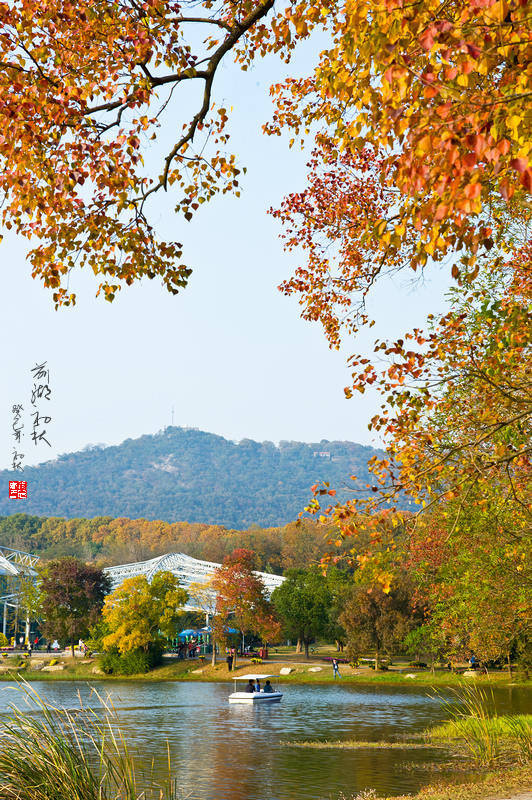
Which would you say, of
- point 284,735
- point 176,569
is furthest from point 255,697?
point 176,569

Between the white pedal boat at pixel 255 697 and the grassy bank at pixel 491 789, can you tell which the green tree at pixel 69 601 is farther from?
the grassy bank at pixel 491 789

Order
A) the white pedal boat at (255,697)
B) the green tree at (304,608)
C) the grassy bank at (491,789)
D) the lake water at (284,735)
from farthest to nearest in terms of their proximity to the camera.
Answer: the green tree at (304,608), the white pedal boat at (255,697), the lake water at (284,735), the grassy bank at (491,789)

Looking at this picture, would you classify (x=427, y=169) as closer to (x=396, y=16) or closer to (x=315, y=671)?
(x=396, y=16)

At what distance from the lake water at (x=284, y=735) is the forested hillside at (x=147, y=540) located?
2570 inches

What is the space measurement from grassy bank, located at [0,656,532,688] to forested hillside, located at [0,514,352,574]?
4428 centimetres

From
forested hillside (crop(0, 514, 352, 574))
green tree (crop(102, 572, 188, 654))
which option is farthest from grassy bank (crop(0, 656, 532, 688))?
forested hillside (crop(0, 514, 352, 574))

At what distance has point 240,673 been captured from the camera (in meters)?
52.6

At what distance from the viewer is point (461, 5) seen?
18.3 ft

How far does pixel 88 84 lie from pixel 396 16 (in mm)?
4402

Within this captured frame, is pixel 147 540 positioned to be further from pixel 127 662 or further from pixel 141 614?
pixel 141 614

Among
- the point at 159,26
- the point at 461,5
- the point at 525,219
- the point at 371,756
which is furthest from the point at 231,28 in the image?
the point at 371,756

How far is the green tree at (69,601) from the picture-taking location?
6100 cm

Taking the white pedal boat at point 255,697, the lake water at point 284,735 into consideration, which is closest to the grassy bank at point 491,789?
the lake water at point 284,735

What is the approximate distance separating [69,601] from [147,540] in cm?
9157
